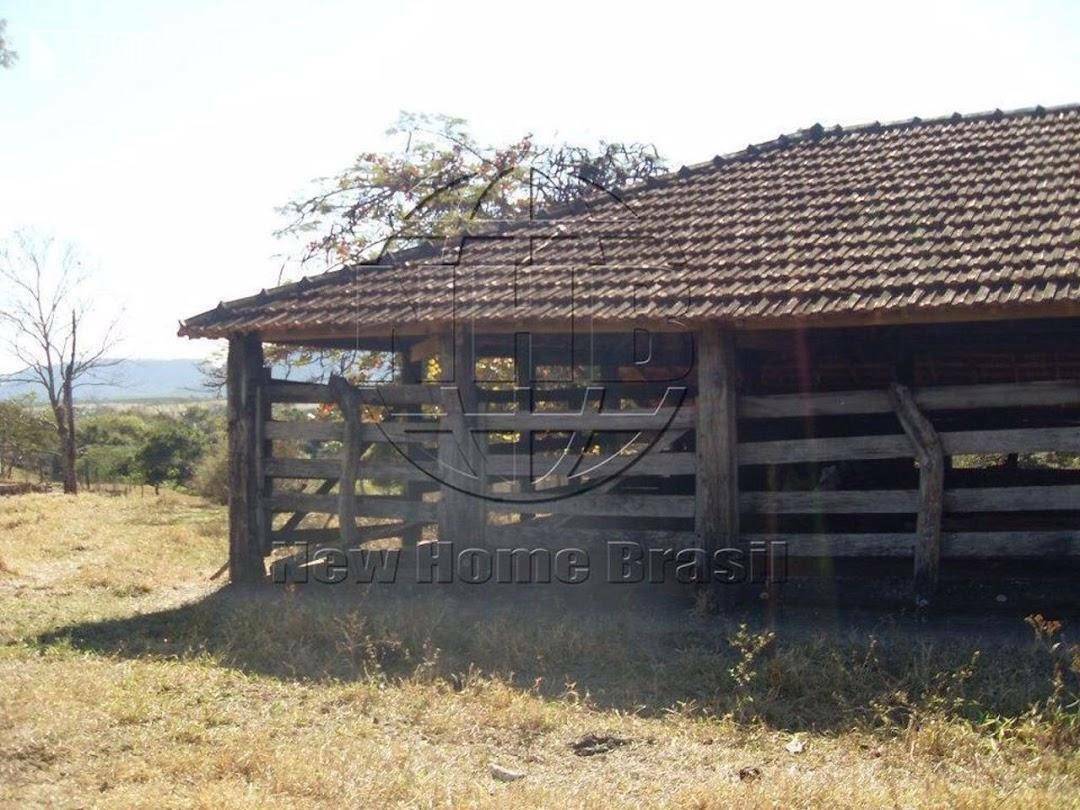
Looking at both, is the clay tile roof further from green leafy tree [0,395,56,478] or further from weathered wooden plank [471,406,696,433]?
green leafy tree [0,395,56,478]

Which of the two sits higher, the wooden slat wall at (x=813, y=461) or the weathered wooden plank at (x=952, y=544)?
the wooden slat wall at (x=813, y=461)

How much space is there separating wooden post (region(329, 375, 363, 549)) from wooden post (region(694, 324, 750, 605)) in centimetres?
312

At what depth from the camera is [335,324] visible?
32.4 ft

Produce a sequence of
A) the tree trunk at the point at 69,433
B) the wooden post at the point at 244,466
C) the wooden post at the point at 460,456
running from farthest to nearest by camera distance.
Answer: the tree trunk at the point at 69,433, the wooden post at the point at 244,466, the wooden post at the point at 460,456

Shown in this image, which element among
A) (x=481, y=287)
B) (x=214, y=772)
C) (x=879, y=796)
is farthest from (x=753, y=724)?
(x=481, y=287)

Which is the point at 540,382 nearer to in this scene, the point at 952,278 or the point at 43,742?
the point at 952,278

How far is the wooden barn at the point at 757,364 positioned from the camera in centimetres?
880

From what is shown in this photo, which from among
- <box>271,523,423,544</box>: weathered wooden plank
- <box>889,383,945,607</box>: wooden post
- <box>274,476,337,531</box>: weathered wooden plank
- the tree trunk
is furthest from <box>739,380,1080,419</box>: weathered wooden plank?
the tree trunk

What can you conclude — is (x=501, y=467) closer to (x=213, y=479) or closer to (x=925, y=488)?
(x=925, y=488)

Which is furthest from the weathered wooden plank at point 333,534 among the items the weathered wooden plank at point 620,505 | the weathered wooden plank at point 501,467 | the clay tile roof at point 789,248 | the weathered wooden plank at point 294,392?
the clay tile roof at point 789,248

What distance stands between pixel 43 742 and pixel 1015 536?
6799 mm

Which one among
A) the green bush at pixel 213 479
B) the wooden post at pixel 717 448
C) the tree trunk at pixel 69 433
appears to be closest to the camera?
the wooden post at pixel 717 448

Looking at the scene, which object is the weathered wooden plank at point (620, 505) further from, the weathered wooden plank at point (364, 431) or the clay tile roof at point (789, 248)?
the clay tile roof at point (789, 248)

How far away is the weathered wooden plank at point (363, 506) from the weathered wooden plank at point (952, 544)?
2.91 m
